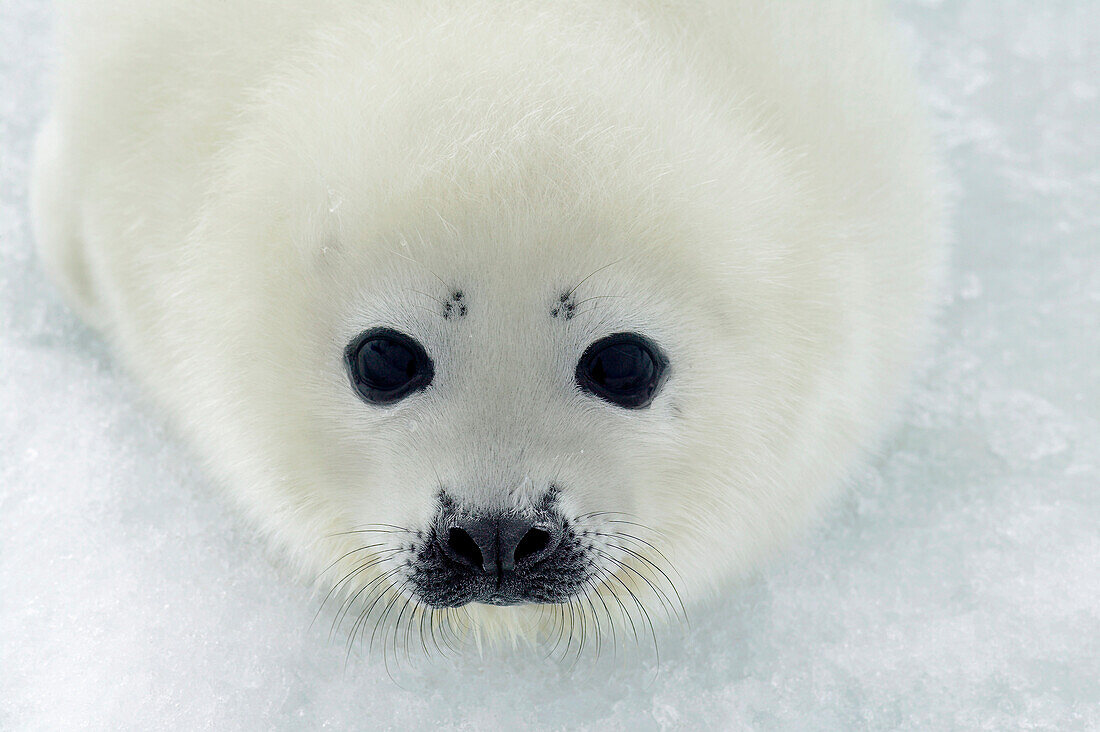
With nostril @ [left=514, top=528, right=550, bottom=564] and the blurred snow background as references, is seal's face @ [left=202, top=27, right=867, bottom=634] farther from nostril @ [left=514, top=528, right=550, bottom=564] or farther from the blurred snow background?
the blurred snow background

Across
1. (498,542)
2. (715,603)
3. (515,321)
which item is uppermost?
(515,321)

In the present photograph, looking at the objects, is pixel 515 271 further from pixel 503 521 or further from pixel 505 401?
pixel 503 521

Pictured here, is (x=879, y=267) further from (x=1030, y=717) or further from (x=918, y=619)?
(x=1030, y=717)

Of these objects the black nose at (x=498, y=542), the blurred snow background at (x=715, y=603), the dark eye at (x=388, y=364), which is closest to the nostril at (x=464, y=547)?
the black nose at (x=498, y=542)

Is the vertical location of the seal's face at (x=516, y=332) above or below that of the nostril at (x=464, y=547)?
above

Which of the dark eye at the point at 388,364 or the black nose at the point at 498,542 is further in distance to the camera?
the dark eye at the point at 388,364

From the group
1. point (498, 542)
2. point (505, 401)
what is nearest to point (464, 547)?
point (498, 542)

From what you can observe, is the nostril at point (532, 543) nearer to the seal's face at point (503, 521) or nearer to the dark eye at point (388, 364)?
the seal's face at point (503, 521)

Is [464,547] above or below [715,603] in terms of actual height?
below
